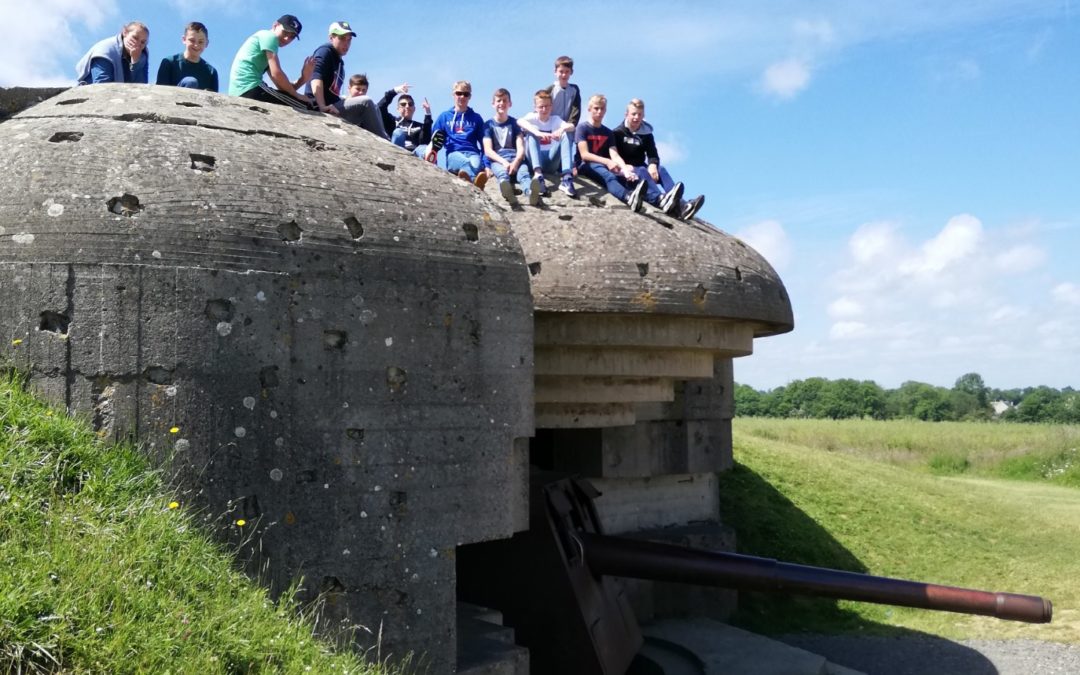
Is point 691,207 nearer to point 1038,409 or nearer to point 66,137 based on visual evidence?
point 66,137

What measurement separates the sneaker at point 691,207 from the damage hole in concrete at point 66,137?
12.2 feet

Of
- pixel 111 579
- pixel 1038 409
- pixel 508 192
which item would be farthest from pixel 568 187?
pixel 1038 409

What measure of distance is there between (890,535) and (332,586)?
808cm

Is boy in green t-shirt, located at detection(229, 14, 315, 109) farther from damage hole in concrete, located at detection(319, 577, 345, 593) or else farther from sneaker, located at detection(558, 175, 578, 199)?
damage hole in concrete, located at detection(319, 577, 345, 593)

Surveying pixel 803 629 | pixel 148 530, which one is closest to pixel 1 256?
pixel 148 530

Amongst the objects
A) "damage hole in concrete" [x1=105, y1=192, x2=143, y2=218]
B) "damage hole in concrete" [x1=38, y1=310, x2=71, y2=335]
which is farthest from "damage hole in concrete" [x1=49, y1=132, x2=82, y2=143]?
"damage hole in concrete" [x1=38, y1=310, x2=71, y2=335]

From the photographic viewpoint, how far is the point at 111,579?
3.16 meters

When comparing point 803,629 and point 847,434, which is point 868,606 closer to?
point 803,629

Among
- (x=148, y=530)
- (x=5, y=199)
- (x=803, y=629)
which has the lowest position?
(x=803, y=629)

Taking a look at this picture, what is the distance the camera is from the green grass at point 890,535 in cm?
911

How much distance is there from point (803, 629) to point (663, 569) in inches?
147

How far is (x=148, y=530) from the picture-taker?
351cm

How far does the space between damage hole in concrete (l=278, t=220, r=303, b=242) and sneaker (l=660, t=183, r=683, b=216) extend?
3102 mm

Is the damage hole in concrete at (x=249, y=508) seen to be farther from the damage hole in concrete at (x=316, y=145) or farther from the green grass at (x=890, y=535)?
the green grass at (x=890, y=535)
